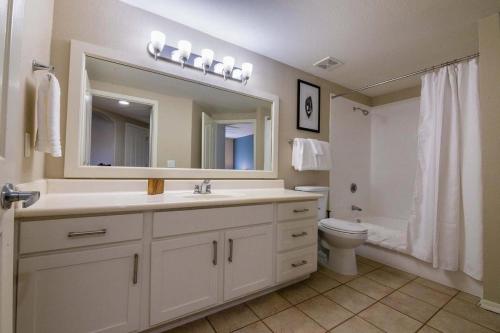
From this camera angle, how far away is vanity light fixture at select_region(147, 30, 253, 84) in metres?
1.47

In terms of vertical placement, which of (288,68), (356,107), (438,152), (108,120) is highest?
(288,68)

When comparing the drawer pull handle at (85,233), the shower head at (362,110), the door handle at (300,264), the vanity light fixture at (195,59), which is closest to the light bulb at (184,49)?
the vanity light fixture at (195,59)

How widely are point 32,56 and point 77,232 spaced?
0.83m

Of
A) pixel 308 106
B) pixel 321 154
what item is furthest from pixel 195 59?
pixel 321 154

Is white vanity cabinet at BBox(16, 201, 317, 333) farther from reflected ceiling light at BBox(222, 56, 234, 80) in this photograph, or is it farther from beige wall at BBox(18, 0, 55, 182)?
reflected ceiling light at BBox(222, 56, 234, 80)

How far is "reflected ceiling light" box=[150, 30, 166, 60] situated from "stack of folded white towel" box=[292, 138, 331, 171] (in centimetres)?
145

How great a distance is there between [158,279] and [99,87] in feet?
4.11

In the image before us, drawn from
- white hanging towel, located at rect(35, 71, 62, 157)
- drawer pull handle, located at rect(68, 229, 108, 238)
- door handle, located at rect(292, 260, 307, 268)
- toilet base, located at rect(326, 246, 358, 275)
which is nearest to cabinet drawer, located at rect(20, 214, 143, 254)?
drawer pull handle, located at rect(68, 229, 108, 238)

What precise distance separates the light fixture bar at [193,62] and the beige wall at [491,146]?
1735 mm

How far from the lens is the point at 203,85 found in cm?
173

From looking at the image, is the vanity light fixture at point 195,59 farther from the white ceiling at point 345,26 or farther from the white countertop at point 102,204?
the white countertop at point 102,204

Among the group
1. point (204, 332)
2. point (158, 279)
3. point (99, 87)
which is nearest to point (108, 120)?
point (99, 87)

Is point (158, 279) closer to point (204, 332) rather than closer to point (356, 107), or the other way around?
point (204, 332)

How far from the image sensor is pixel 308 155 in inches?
86.7
